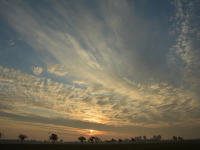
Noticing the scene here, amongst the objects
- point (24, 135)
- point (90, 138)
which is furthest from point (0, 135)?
point (90, 138)

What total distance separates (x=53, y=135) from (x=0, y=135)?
4526 cm

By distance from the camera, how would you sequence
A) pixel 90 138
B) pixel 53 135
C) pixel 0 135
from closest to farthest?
1. pixel 0 135
2. pixel 53 135
3. pixel 90 138

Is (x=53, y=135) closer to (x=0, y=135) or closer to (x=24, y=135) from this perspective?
(x=24, y=135)

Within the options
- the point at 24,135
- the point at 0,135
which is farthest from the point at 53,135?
the point at 0,135

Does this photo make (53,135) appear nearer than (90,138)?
Yes

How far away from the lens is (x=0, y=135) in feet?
386

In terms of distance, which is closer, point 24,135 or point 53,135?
point 24,135

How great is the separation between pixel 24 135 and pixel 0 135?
18.8m

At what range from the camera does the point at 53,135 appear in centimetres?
13750

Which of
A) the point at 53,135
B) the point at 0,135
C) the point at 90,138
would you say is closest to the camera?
the point at 0,135

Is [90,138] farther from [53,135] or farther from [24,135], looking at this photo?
[24,135]

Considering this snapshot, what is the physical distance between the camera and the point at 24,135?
12519 centimetres

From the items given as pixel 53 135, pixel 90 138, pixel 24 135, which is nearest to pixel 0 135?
pixel 24 135

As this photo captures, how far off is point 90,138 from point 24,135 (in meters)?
77.0
